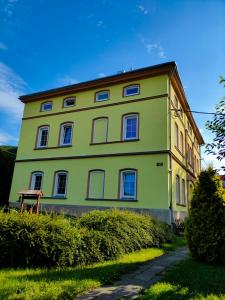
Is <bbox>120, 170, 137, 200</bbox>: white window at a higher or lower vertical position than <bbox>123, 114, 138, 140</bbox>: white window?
lower

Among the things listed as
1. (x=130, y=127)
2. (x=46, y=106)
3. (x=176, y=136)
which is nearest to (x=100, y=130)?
(x=130, y=127)

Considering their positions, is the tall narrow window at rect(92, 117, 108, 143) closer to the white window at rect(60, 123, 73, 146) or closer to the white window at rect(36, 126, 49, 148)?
the white window at rect(60, 123, 73, 146)

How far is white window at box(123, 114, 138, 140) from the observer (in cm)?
1702

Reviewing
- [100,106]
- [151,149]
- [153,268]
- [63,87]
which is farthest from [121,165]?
[153,268]

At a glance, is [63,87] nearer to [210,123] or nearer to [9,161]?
[9,161]

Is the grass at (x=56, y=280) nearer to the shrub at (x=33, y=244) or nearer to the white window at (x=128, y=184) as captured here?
the shrub at (x=33, y=244)

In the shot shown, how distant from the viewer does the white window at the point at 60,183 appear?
741 inches

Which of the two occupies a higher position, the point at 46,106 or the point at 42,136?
the point at 46,106

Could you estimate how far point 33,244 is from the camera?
5605 millimetres

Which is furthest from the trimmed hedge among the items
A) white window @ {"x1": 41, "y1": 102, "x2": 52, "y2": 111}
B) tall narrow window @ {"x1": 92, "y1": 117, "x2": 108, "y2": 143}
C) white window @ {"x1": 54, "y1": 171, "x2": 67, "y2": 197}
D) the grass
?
white window @ {"x1": 41, "y1": 102, "x2": 52, "y2": 111}

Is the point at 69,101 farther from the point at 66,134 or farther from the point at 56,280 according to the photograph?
the point at 56,280

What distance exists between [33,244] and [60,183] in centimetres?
1379

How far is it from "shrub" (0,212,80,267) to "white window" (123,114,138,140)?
11.5 m

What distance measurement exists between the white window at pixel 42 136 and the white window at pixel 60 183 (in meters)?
3.20
